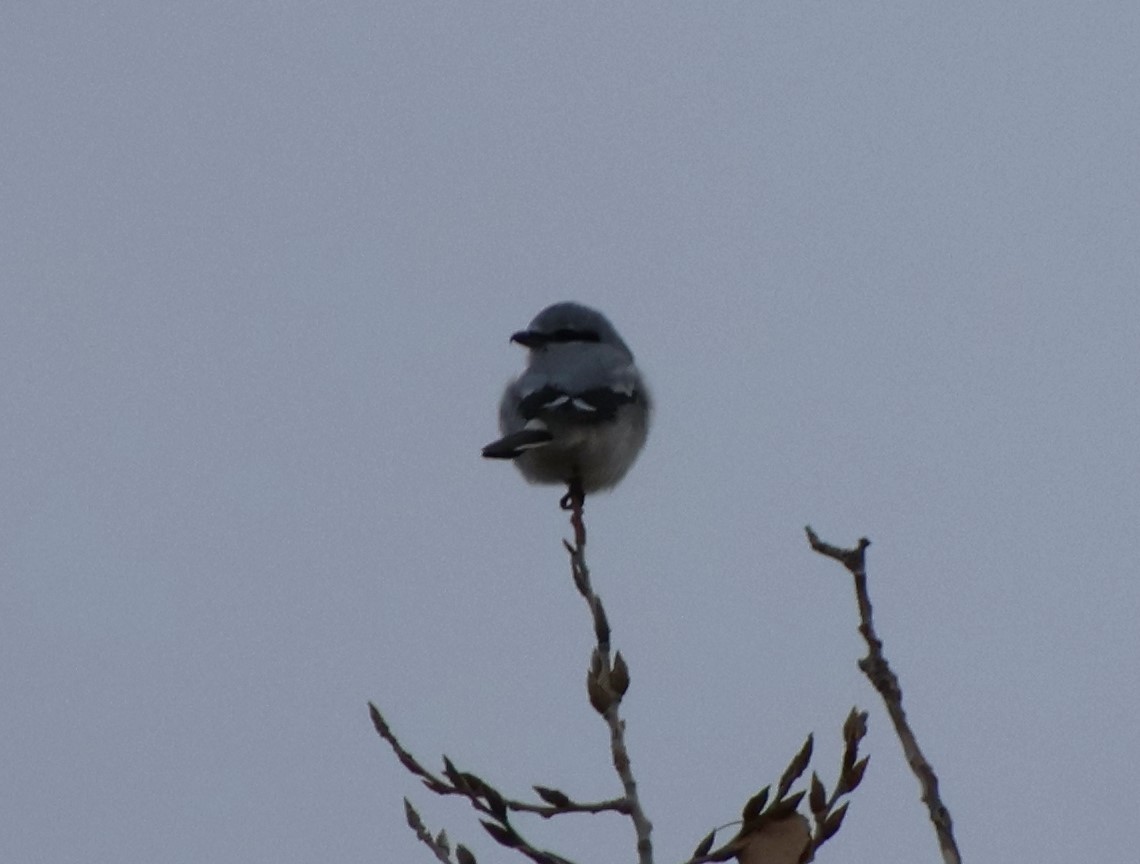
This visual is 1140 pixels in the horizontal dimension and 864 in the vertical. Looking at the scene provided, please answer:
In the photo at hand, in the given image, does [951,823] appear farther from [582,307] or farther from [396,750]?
[582,307]

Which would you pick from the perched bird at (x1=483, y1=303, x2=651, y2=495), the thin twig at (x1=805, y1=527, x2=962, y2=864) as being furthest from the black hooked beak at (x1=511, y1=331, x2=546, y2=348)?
the thin twig at (x1=805, y1=527, x2=962, y2=864)

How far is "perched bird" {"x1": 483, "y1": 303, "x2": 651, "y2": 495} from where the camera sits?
622 centimetres

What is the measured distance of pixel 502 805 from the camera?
282 cm

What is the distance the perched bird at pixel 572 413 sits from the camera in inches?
245

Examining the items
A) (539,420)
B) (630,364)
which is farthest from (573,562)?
(630,364)

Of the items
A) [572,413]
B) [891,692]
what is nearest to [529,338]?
[572,413]

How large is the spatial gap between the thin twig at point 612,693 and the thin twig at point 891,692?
54 cm

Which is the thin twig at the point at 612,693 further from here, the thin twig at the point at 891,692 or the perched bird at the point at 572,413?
the perched bird at the point at 572,413

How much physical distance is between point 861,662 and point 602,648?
97 cm

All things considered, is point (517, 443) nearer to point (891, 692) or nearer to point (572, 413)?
point (572, 413)

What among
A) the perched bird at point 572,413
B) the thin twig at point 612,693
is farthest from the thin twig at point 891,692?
the perched bird at point 572,413

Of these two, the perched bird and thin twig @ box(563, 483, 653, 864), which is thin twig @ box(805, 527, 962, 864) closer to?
thin twig @ box(563, 483, 653, 864)

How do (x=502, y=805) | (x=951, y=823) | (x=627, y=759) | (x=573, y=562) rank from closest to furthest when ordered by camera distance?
(x=951, y=823)
(x=627, y=759)
(x=502, y=805)
(x=573, y=562)

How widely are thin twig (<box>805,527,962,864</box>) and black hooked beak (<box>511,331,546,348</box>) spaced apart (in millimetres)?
4920
